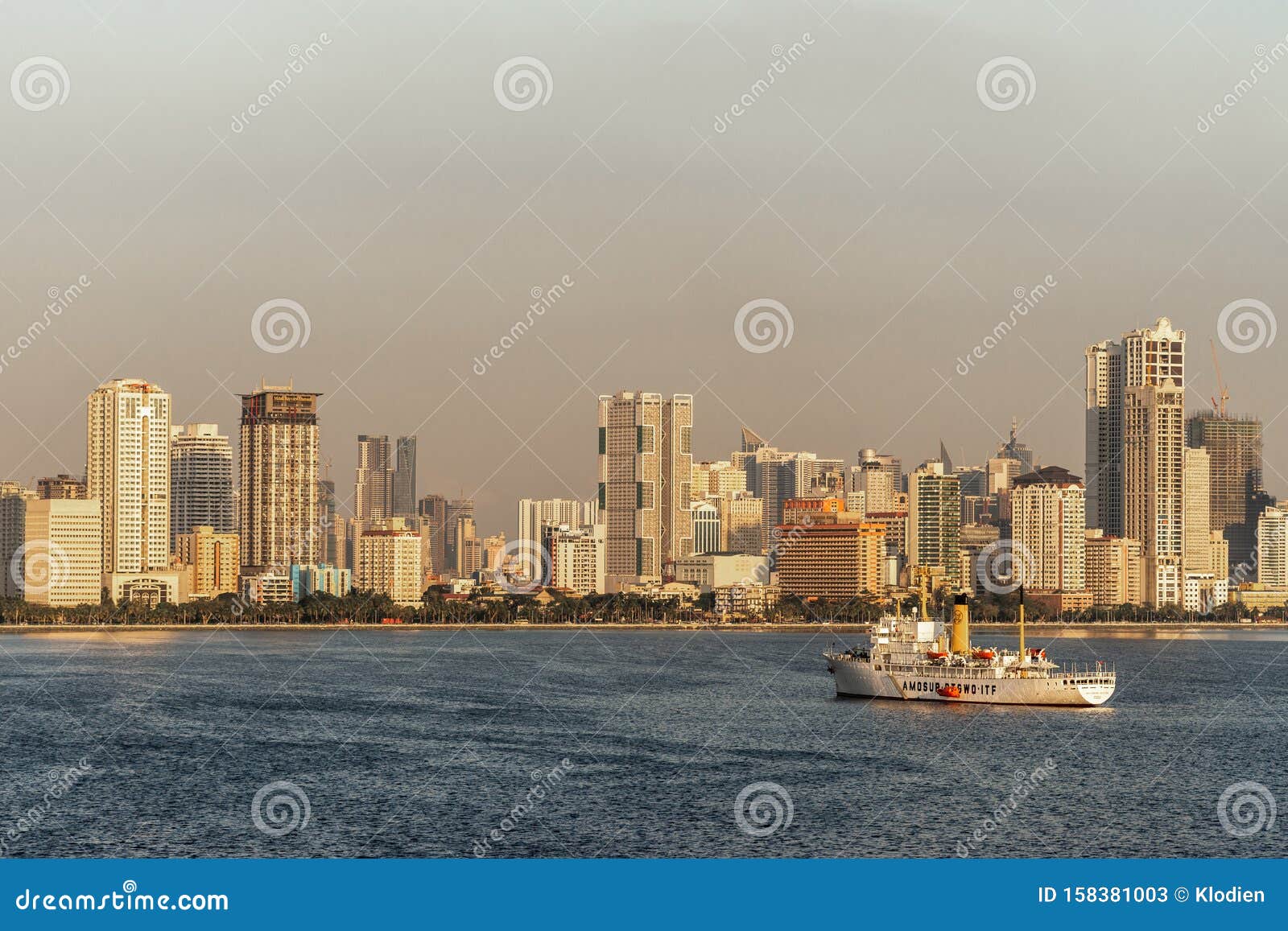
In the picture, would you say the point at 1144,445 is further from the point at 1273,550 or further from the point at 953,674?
the point at 953,674

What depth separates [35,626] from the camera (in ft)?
345

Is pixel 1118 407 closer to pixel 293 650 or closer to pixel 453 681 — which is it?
pixel 293 650

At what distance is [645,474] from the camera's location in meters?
162

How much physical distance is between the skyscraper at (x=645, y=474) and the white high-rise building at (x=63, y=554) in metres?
51.7

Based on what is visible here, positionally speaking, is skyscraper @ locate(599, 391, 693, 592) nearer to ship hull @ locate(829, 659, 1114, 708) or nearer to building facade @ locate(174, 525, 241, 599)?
building facade @ locate(174, 525, 241, 599)

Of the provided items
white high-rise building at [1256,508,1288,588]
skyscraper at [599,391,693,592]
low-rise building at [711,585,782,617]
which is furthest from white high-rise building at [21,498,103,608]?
white high-rise building at [1256,508,1288,588]

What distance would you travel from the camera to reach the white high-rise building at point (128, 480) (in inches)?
5089

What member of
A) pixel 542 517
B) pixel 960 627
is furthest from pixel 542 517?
pixel 960 627

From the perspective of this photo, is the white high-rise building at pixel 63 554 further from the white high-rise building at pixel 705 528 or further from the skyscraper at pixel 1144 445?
the skyscraper at pixel 1144 445

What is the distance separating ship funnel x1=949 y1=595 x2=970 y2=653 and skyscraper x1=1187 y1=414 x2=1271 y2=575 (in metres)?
105

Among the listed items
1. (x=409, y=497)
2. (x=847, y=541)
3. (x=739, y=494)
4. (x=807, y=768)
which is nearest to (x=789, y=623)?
(x=847, y=541)

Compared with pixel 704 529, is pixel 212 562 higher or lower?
lower

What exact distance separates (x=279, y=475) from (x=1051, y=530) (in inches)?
2566

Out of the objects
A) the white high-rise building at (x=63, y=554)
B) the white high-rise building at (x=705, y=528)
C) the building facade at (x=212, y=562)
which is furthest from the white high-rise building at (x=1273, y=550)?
the white high-rise building at (x=63, y=554)
